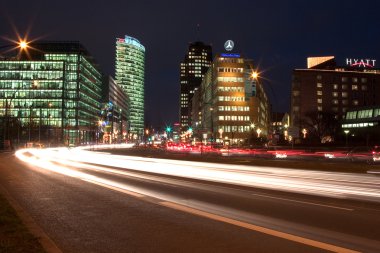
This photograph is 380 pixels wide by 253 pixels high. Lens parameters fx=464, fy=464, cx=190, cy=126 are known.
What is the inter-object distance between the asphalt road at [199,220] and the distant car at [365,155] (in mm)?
28168

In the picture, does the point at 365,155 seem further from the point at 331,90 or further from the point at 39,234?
the point at 331,90

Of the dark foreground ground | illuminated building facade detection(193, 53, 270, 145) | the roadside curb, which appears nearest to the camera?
the dark foreground ground

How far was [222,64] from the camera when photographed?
472 feet

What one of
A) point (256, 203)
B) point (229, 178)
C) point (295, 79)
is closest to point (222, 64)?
point (295, 79)

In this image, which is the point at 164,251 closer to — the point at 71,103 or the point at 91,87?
the point at 71,103

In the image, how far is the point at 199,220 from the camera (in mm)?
11438

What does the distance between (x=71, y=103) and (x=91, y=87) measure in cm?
2194

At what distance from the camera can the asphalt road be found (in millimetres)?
8789

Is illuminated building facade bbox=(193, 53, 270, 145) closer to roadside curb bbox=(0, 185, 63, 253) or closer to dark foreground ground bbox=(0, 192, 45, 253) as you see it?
roadside curb bbox=(0, 185, 63, 253)

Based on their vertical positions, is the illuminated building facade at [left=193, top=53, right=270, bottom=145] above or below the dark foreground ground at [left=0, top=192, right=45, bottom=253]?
above

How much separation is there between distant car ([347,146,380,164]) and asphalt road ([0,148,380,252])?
2817 cm

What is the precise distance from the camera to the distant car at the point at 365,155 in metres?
43.4

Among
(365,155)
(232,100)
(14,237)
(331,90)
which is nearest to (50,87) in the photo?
(232,100)

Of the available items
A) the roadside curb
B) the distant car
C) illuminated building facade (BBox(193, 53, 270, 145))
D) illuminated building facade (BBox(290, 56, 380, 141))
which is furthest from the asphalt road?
illuminated building facade (BBox(290, 56, 380, 141))
